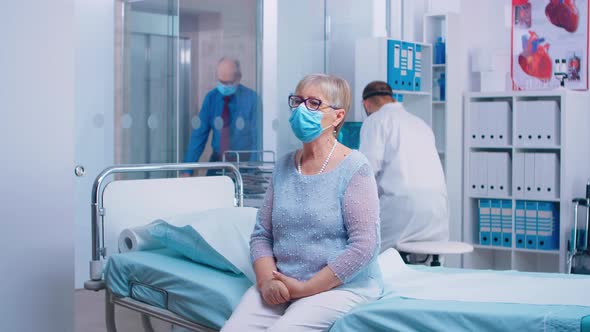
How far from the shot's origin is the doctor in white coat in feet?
16.4

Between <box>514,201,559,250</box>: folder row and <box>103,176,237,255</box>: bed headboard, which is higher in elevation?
Answer: <box>103,176,237,255</box>: bed headboard

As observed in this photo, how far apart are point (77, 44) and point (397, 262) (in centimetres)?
256

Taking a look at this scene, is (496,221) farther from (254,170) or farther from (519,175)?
(254,170)

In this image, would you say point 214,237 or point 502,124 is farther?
point 502,124

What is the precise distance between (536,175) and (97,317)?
10.6ft

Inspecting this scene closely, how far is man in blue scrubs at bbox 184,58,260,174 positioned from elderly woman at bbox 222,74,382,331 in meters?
2.62

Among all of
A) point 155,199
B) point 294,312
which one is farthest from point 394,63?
point 294,312

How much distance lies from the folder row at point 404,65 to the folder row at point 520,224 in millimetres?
1054

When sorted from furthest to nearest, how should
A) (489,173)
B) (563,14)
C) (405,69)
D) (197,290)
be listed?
(563,14) < (489,173) < (405,69) < (197,290)

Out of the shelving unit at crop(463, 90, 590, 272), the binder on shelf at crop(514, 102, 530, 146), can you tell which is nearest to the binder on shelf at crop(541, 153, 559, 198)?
the shelving unit at crop(463, 90, 590, 272)

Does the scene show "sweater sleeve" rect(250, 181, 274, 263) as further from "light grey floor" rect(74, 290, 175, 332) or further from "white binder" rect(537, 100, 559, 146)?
"white binder" rect(537, 100, 559, 146)

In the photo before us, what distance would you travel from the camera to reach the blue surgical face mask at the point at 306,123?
2768 millimetres

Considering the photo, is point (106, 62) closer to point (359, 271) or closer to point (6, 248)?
point (6, 248)

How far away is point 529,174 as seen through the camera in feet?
19.9
